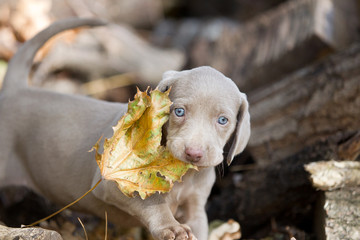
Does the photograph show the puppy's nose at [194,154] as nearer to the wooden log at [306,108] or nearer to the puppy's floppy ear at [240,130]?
the puppy's floppy ear at [240,130]

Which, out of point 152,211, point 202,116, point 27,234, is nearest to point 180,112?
point 202,116

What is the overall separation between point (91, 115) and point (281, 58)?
7.91 feet

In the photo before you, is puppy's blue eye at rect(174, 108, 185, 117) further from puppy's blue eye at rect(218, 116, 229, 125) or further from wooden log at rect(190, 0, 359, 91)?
wooden log at rect(190, 0, 359, 91)

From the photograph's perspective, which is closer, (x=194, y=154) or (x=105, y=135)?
(x=194, y=154)

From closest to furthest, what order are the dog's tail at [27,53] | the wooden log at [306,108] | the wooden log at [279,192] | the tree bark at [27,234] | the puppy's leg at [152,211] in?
the tree bark at [27,234] < the puppy's leg at [152,211] < the wooden log at [279,192] < the dog's tail at [27,53] < the wooden log at [306,108]

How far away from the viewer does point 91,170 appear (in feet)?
10.6

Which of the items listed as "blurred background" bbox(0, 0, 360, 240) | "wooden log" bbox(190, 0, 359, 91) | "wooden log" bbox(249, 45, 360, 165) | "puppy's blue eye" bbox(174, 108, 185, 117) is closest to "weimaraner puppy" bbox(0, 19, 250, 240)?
"puppy's blue eye" bbox(174, 108, 185, 117)

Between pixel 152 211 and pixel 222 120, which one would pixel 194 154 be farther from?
pixel 152 211

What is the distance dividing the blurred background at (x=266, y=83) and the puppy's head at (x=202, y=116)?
871 millimetres

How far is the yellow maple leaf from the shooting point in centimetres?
263

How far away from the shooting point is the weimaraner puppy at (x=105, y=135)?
2666 mm

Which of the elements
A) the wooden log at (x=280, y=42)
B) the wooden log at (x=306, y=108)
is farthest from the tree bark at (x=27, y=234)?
the wooden log at (x=280, y=42)

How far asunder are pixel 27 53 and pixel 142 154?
65.9 inches

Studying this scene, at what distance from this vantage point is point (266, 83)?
5.17 m
